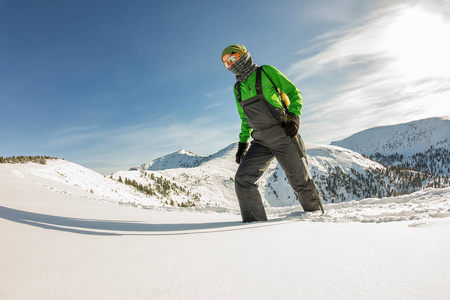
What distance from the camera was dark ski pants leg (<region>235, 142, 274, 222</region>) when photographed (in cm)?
383

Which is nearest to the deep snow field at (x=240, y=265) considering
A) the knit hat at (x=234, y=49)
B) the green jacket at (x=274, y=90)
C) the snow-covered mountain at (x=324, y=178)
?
the green jacket at (x=274, y=90)

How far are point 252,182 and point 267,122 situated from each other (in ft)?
3.55

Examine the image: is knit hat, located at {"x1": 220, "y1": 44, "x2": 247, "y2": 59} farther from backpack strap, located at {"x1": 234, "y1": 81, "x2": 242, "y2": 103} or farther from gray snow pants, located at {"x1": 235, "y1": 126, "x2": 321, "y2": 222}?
gray snow pants, located at {"x1": 235, "y1": 126, "x2": 321, "y2": 222}

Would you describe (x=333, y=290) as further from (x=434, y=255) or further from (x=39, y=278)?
(x=39, y=278)

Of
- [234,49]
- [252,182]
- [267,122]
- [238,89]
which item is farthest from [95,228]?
[234,49]

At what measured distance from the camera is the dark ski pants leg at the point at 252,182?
383cm

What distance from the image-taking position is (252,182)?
162 inches

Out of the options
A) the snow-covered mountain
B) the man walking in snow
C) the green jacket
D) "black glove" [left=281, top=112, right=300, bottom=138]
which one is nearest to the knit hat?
the man walking in snow

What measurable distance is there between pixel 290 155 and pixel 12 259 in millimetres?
3728

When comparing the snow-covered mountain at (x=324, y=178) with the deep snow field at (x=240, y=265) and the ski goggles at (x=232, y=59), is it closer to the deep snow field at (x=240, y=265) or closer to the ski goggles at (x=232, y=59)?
the ski goggles at (x=232, y=59)

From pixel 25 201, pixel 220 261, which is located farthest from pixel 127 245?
pixel 25 201

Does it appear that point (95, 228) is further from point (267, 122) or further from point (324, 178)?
point (324, 178)

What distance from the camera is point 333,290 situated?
40.5 inches

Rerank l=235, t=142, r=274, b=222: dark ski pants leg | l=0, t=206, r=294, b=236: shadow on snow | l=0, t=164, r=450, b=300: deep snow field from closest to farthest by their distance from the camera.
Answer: l=0, t=164, r=450, b=300: deep snow field
l=0, t=206, r=294, b=236: shadow on snow
l=235, t=142, r=274, b=222: dark ski pants leg
